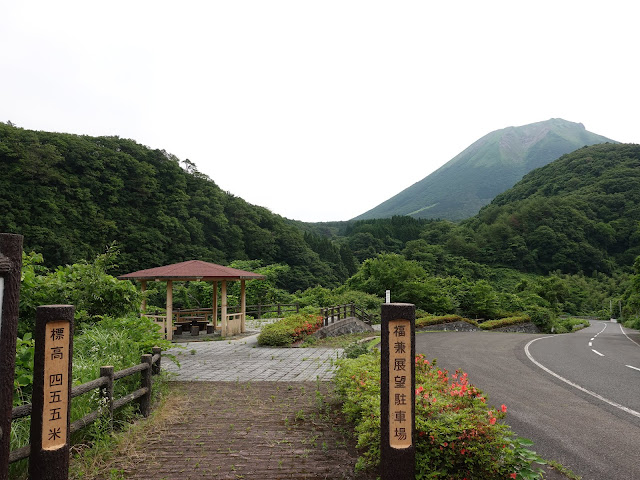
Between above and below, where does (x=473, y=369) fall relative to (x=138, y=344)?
below

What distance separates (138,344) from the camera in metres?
6.27

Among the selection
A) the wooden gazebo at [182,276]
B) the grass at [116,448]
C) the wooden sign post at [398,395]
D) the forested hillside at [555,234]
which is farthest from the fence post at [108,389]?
the forested hillside at [555,234]

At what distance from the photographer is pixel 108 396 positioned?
4.47 meters

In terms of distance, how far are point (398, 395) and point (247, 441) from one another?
2070mm

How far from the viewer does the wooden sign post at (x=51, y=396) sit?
3.33 meters

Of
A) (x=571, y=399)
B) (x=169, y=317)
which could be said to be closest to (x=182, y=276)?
(x=169, y=317)

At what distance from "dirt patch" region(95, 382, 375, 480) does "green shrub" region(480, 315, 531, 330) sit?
2310 centimetres

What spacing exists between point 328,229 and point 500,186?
9062 cm

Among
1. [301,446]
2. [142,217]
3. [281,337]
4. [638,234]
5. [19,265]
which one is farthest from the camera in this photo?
[638,234]

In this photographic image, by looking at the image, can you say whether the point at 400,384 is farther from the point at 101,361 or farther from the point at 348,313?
the point at 348,313

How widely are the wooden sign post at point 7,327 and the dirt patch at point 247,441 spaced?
4.34ft

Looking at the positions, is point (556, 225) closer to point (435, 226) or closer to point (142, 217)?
point (435, 226)

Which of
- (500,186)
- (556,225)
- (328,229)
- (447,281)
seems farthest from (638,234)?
(500,186)

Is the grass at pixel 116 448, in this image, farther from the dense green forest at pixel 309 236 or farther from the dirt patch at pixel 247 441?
the dense green forest at pixel 309 236
